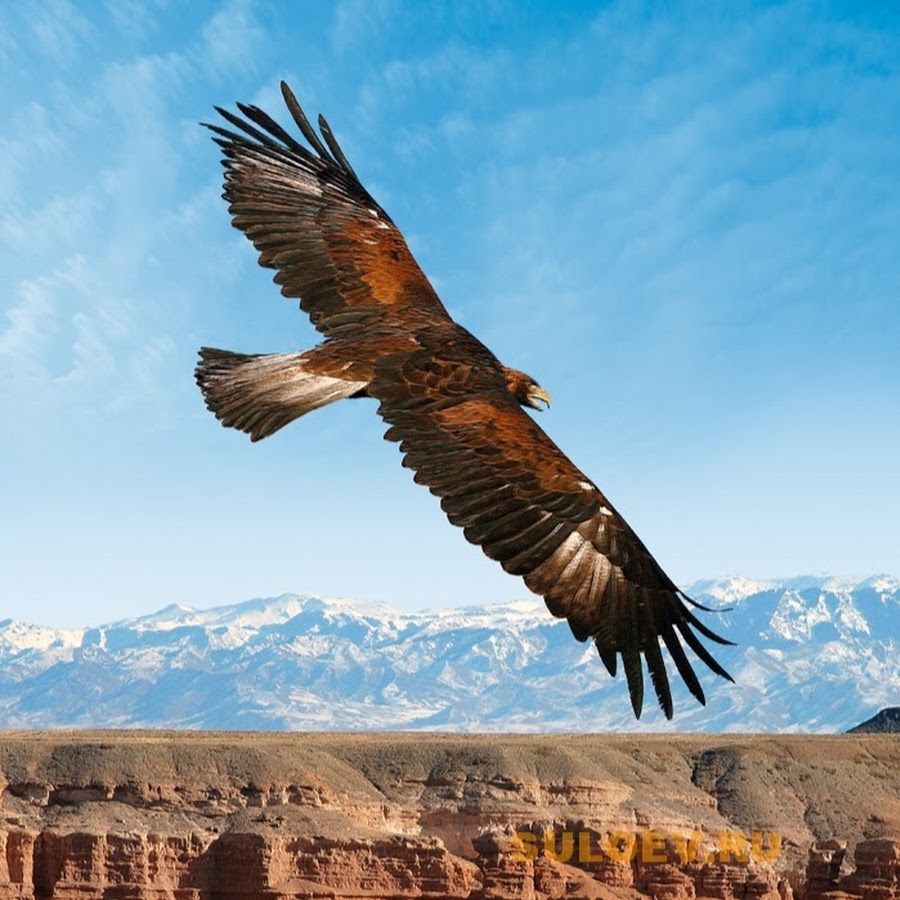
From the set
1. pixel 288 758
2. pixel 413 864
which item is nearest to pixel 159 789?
pixel 288 758

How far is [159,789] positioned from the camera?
332 ft

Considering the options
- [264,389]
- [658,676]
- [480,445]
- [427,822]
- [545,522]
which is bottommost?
[658,676]

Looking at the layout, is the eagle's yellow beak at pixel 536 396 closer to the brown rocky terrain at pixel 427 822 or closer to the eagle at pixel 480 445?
the eagle at pixel 480 445

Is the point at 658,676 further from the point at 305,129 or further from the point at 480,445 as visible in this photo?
→ the point at 305,129

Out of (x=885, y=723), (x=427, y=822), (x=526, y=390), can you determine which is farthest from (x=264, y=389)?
(x=885, y=723)

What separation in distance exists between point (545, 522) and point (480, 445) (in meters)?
0.76

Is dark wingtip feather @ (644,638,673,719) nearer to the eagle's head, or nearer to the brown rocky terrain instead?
the eagle's head

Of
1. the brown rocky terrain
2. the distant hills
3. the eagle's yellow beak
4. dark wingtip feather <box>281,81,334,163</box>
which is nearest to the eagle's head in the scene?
the eagle's yellow beak

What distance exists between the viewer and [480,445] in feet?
42.8

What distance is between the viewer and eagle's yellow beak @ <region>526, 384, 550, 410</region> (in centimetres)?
1524

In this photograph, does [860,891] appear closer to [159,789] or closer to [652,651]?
[159,789]

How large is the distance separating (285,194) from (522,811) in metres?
89.0

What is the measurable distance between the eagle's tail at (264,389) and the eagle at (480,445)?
0.5 inches

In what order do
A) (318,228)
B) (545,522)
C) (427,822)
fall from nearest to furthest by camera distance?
(545,522), (318,228), (427,822)
